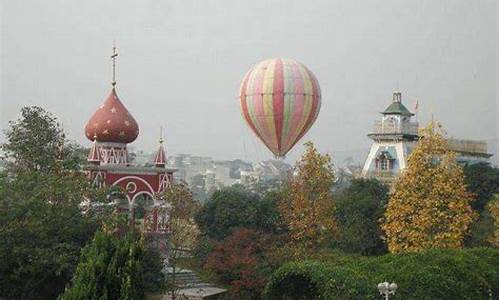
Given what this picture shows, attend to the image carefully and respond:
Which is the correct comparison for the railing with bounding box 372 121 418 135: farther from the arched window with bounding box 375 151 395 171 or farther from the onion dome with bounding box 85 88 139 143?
the onion dome with bounding box 85 88 139 143

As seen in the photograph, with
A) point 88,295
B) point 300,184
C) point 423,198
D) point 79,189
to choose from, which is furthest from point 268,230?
point 88,295

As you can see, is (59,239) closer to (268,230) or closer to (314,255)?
(314,255)

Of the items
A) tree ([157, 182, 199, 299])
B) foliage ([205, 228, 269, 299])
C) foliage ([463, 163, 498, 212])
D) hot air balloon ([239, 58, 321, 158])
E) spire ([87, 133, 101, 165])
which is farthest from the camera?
foliage ([463, 163, 498, 212])

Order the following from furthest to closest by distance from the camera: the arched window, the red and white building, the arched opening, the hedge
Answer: the arched window → the arched opening → the red and white building → the hedge

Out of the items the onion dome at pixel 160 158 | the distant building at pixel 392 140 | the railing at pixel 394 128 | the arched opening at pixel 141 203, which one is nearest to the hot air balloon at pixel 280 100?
the onion dome at pixel 160 158

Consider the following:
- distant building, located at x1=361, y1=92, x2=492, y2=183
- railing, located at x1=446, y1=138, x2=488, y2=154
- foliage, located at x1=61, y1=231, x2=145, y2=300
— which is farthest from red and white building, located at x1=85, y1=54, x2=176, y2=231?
foliage, located at x1=61, y1=231, x2=145, y2=300

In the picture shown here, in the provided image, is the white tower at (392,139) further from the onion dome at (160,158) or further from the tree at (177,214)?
the tree at (177,214)
